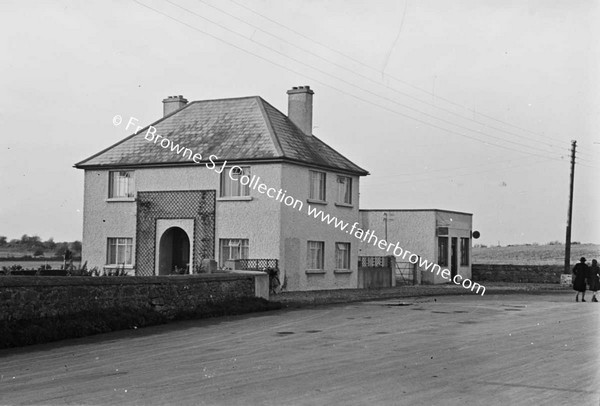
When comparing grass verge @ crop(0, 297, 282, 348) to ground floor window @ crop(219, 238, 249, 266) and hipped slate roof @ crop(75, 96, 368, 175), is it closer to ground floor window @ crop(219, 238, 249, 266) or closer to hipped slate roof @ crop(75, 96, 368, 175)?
ground floor window @ crop(219, 238, 249, 266)

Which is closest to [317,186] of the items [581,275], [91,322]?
[581,275]

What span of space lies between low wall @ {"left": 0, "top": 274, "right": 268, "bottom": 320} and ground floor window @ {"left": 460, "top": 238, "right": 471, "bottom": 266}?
28513mm

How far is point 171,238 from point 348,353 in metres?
23.1

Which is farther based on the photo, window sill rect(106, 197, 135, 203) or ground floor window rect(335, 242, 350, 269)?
ground floor window rect(335, 242, 350, 269)

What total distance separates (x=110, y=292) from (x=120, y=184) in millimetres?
18136

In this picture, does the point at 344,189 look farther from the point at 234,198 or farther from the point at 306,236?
the point at 234,198

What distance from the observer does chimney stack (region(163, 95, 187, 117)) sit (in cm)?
4091

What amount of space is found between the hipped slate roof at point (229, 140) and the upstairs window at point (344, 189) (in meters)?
0.52

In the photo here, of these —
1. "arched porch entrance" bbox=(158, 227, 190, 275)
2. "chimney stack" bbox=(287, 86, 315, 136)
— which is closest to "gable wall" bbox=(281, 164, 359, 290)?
"chimney stack" bbox=(287, 86, 315, 136)

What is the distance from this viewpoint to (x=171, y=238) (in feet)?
123

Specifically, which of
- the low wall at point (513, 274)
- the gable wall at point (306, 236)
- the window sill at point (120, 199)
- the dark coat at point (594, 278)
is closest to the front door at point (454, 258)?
the low wall at point (513, 274)

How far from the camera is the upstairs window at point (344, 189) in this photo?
38.9 m

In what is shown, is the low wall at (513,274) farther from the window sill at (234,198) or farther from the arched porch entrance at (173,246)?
the window sill at (234,198)

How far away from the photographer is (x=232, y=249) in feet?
116
